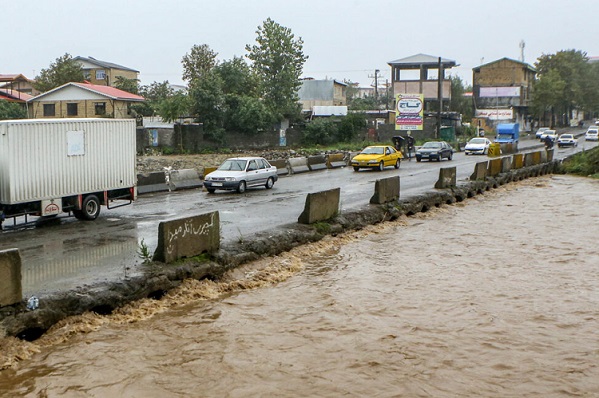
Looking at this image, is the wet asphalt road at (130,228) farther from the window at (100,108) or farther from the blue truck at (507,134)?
the blue truck at (507,134)

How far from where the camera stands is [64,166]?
1752cm

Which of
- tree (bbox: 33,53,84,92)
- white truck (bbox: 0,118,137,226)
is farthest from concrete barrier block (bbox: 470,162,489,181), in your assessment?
tree (bbox: 33,53,84,92)

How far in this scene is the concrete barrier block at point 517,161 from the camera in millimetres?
38844

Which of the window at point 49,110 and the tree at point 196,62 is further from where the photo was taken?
the tree at point 196,62

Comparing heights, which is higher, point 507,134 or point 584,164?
point 507,134

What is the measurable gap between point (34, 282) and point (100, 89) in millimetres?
46639

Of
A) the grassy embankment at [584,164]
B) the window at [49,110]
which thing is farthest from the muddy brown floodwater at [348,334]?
the window at [49,110]

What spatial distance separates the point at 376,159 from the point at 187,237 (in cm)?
2603

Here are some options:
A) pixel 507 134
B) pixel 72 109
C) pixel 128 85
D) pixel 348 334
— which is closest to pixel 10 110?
pixel 72 109

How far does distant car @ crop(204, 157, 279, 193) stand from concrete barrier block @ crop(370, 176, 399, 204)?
19.9 ft

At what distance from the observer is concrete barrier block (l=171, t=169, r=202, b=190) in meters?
27.9

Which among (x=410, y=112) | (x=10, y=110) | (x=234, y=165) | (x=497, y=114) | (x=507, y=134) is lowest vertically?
(x=234, y=165)

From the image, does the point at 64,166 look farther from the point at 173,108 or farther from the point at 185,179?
the point at 173,108

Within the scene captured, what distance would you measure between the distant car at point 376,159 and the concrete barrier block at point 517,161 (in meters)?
6.64
